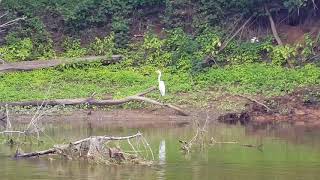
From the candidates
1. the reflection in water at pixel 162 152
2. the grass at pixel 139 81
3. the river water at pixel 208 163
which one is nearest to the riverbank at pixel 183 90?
the grass at pixel 139 81

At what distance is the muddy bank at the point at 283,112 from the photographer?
25.6 meters

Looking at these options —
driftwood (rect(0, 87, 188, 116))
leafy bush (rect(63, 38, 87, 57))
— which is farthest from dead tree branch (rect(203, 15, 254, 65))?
driftwood (rect(0, 87, 188, 116))

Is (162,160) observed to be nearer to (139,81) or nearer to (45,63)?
(139,81)

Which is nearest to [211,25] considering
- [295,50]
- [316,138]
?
[295,50]

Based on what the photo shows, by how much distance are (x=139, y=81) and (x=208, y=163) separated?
12.4 m

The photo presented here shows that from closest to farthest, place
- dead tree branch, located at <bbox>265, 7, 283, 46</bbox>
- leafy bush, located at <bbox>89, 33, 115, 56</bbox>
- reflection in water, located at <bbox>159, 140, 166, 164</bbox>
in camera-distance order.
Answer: reflection in water, located at <bbox>159, 140, 166, 164</bbox> → dead tree branch, located at <bbox>265, 7, 283, 46</bbox> → leafy bush, located at <bbox>89, 33, 115, 56</bbox>

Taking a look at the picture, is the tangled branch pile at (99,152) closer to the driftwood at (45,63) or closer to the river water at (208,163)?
the river water at (208,163)

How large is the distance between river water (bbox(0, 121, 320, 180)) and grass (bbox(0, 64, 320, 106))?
5.55 meters

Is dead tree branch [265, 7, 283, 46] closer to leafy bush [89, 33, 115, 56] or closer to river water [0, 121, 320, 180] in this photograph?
leafy bush [89, 33, 115, 56]

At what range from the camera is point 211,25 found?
3312cm

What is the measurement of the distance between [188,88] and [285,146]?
8.74m

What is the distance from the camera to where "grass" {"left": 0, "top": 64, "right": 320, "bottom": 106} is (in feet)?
93.2

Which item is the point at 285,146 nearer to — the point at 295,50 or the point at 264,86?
the point at 264,86

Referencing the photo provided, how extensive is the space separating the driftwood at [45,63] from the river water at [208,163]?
329 inches
